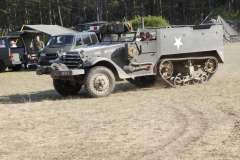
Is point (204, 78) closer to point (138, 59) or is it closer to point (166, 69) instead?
point (166, 69)

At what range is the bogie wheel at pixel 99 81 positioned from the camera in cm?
939

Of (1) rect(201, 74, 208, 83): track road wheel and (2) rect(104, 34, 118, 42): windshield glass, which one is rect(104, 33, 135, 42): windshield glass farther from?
(1) rect(201, 74, 208, 83): track road wheel

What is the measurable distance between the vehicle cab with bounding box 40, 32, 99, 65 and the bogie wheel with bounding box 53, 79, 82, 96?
230 inches

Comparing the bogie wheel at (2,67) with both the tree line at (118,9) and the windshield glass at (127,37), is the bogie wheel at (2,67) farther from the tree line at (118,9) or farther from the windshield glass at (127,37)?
the tree line at (118,9)

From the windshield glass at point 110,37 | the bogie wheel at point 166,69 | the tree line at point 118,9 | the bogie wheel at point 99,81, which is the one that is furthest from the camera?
the tree line at point 118,9

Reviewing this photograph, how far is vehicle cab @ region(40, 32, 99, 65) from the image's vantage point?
1653cm

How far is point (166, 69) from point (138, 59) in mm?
1119

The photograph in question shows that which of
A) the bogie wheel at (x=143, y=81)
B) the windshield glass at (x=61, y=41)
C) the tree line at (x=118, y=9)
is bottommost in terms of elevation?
the bogie wheel at (x=143, y=81)

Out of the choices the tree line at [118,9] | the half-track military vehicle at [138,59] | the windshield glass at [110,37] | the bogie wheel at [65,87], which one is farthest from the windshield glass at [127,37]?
the tree line at [118,9]

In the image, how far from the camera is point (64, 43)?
55.2 ft

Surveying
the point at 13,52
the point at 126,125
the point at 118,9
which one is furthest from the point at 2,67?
the point at 118,9

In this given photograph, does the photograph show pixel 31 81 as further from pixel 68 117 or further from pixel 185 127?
pixel 185 127

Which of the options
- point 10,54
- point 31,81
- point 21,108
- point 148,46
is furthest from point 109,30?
point 10,54

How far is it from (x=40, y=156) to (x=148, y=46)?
619 cm
